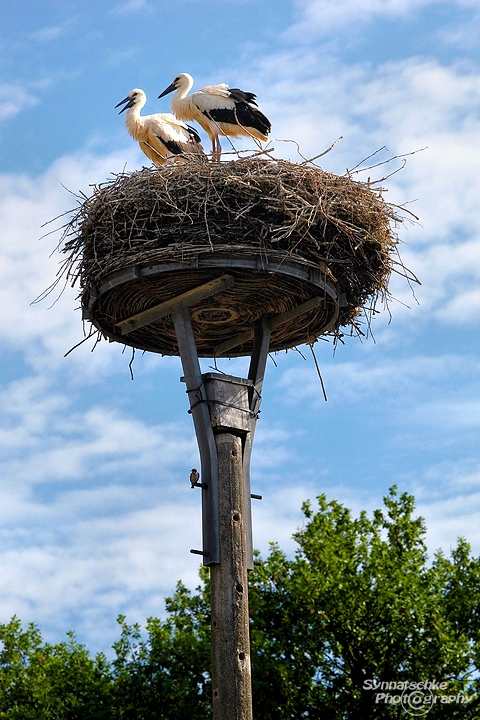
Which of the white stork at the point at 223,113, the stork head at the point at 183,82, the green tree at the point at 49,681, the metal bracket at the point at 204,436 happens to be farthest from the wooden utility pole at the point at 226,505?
the green tree at the point at 49,681

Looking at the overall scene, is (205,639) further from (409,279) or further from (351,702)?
(409,279)

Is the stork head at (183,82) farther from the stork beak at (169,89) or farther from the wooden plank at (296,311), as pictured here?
the wooden plank at (296,311)

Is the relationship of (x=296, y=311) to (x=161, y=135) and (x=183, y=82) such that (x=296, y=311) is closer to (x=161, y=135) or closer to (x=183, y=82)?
(x=161, y=135)

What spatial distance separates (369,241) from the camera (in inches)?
374

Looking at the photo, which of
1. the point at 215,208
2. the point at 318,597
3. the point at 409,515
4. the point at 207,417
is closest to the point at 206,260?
the point at 215,208

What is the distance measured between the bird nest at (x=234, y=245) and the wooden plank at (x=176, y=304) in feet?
0.19

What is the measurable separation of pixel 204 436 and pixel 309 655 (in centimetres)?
822

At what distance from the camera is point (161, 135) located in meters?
12.9

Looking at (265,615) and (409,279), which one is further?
(265,615)

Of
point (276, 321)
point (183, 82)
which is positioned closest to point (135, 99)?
point (183, 82)

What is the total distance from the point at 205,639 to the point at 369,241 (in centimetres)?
809

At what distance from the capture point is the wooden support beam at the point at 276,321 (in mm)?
9258

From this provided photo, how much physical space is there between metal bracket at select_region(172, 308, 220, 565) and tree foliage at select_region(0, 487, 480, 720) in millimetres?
7279

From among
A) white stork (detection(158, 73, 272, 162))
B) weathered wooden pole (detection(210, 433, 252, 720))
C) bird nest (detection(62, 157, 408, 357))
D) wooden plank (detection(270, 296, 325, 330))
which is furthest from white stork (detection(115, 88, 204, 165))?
weathered wooden pole (detection(210, 433, 252, 720))
